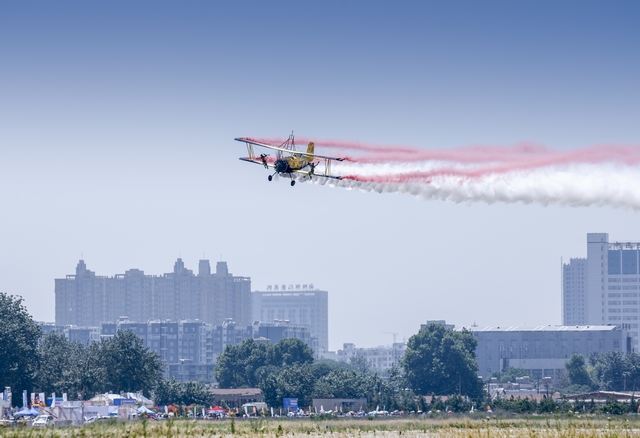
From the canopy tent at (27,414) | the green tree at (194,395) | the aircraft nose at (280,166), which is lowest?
the green tree at (194,395)

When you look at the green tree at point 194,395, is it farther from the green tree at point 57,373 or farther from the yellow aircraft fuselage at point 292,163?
the yellow aircraft fuselage at point 292,163

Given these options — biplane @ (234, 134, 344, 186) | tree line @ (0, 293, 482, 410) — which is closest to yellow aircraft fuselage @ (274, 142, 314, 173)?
biplane @ (234, 134, 344, 186)

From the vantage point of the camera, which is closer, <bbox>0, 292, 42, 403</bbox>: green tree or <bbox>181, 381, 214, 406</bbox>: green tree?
<bbox>0, 292, 42, 403</bbox>: green tree

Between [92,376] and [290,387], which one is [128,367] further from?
[290,387]

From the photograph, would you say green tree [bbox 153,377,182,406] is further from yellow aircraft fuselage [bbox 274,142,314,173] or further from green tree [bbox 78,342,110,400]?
yellow aircraft fuselage [bbox 274,142,314,173]

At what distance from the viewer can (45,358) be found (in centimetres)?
14688

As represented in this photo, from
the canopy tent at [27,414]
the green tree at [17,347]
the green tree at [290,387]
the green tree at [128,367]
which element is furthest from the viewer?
the green tree at [290,387]

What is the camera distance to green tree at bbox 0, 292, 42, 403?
135 metres

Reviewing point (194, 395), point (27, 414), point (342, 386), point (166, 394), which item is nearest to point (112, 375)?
point (166, 394)

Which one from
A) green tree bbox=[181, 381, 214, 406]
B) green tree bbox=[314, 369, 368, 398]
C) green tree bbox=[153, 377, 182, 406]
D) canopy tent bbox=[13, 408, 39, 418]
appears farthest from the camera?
green tree bbox=[314, 369, 368, 398]

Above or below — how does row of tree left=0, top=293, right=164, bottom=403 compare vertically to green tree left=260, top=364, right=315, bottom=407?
above

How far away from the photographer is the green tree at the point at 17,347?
13500 cm

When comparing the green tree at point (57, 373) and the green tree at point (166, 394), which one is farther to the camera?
the green tree at point (166, 394)

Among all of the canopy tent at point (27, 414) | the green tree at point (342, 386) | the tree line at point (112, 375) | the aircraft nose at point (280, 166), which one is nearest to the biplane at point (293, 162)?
the aircraft nose at point (280, 166)
